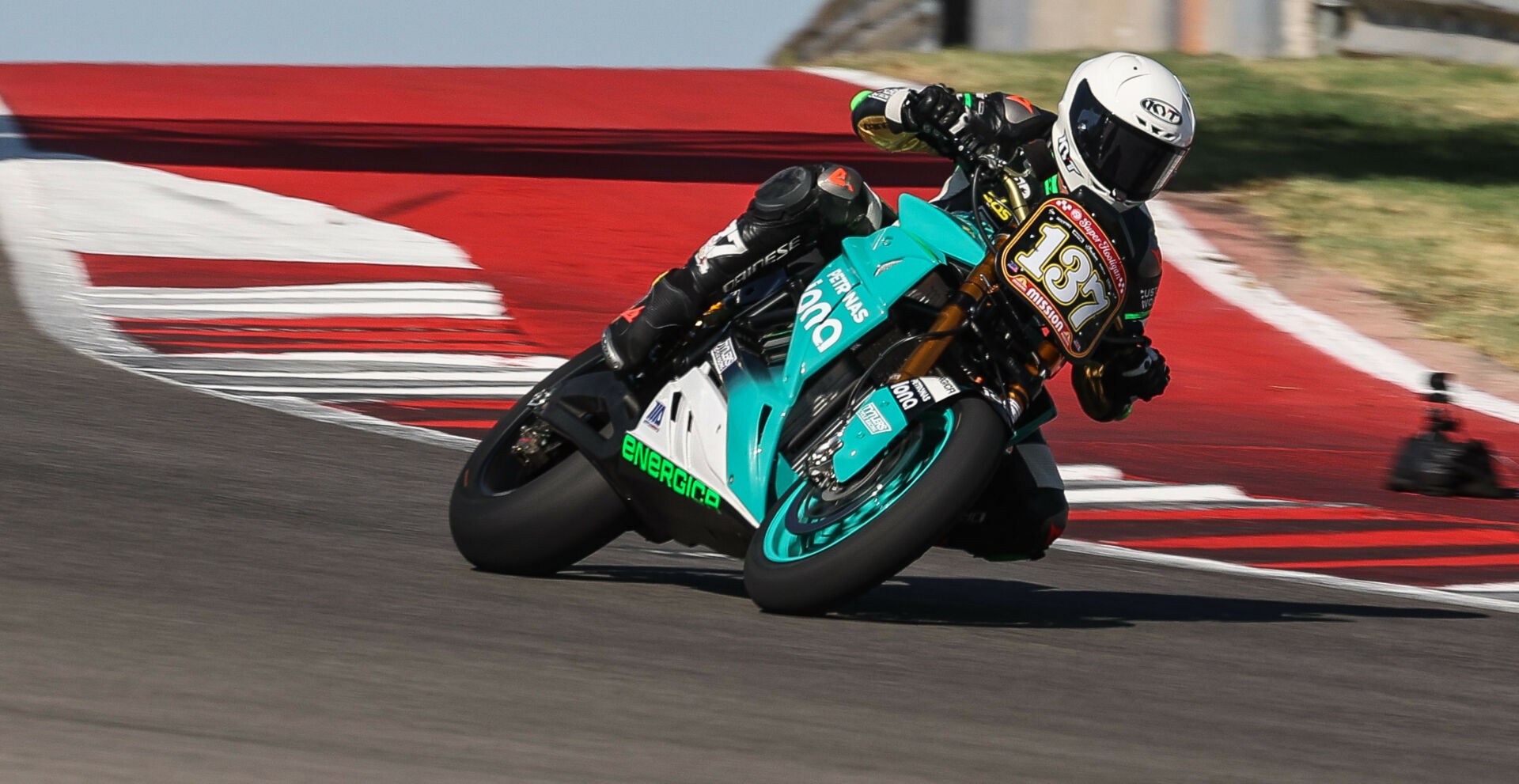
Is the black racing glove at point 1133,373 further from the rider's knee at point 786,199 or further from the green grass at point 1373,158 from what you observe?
the green grass at point 1373,158

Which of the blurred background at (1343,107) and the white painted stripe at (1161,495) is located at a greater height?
the white painted stripe at (1161,495)

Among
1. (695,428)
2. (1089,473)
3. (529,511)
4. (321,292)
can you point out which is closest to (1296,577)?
(1089,473)

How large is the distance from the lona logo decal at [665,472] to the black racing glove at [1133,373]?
3.80ft

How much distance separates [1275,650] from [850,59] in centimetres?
1834

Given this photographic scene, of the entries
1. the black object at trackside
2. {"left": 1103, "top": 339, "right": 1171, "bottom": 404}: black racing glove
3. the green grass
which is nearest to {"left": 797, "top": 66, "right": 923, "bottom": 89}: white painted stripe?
the green grass

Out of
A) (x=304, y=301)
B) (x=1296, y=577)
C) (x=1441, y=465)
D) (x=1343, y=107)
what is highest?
(x=1296, y=577)

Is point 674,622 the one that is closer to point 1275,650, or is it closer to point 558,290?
point 1275,650

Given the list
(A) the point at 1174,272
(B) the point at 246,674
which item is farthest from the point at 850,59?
(B) the point at 246,674

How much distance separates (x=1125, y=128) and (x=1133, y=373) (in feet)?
2.33

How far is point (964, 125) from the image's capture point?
5.88 meters

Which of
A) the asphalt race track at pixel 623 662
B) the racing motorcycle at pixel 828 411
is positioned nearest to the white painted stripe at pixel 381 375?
the asphalt race track at pixel 623 662

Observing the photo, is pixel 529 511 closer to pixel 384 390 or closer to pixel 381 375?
pixel 384 390

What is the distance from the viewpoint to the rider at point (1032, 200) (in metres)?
5.45

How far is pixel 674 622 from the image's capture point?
17.5 ft
